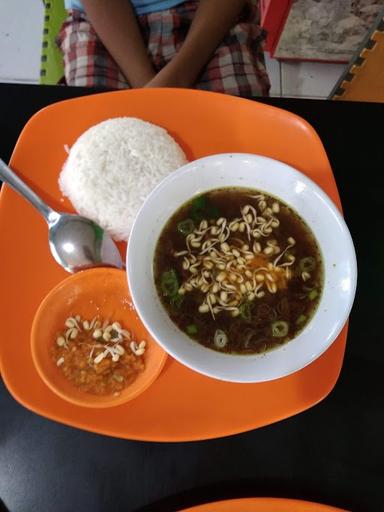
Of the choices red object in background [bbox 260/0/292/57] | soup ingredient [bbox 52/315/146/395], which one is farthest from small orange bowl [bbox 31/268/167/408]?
red object in background [bbox 260/0/292/57]

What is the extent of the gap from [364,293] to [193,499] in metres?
0.78

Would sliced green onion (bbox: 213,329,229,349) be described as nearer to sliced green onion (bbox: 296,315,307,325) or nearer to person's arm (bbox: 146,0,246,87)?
sliced green onion (bbox: 296,315,307,325)

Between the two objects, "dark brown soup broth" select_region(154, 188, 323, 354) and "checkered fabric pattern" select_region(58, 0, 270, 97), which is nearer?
"dark brown soup broth" select_region(154, 188, 323, 354)

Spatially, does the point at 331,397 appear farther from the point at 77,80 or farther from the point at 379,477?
the point at 77,80

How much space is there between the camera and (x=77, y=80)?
175 centimetres

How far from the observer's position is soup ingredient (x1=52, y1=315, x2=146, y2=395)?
3.93ft

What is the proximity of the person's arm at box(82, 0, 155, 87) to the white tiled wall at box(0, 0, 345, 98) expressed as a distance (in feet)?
3.96

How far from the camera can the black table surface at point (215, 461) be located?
1.23 m

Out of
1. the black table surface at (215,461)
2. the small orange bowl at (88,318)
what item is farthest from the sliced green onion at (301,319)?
the small orange bowl at (88,318)

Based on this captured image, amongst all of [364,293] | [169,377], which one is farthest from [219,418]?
[364,293]

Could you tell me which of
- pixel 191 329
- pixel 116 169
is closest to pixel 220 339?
pixel 191 329

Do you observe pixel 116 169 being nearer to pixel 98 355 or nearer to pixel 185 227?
pixel 185 227

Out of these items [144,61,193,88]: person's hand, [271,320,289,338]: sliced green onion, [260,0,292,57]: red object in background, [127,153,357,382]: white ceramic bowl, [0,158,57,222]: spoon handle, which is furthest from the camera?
[260,0,292,57]: red object in background

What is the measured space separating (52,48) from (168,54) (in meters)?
0.50
